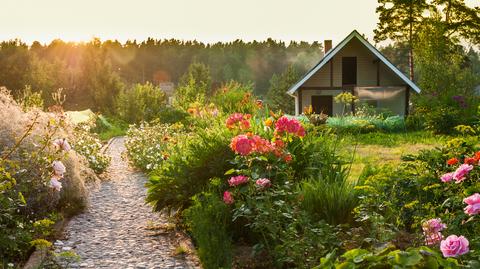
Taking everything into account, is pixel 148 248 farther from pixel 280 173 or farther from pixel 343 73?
pixel 343 73

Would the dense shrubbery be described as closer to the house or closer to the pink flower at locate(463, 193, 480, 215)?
the pink flower at locate(463, 193, 480, 215)

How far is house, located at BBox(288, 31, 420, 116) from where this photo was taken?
2714 centimetres

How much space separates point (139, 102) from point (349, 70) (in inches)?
408

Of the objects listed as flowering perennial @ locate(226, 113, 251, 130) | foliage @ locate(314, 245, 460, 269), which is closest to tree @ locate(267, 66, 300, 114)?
flowering perennial @ locate(226, 113, 251, 130)

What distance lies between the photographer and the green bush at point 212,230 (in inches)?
214

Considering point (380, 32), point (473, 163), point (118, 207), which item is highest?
point (380, 32)

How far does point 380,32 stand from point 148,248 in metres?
37.4

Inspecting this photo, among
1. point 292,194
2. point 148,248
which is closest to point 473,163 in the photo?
point 292,194

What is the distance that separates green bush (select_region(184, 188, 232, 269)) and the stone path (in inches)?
17.1

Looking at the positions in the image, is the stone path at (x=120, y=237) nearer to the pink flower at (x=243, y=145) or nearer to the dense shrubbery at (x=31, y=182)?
the dense shrubbery at (x=31, y=182)

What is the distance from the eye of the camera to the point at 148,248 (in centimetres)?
657

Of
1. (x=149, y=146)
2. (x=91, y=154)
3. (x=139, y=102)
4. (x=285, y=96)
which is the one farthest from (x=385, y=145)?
(x=285, y=96)

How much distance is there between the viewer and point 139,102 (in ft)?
93.8

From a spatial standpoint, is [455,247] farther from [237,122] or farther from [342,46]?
[342,46]
